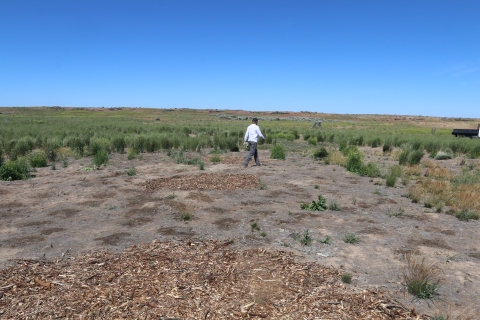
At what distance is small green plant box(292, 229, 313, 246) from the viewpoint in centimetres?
620

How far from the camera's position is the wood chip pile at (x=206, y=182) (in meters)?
10.5

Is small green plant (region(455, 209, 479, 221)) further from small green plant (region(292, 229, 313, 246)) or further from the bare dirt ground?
small green plant (region(292, 229, 313, 246))

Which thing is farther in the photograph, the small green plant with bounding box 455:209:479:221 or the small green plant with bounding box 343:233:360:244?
the small green plant with bounding box 455:209:479:221

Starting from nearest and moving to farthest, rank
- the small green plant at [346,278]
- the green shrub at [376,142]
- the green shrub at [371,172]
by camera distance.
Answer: the small green plant at [346,278]
the green shrub at [371,172]
the green shrub at [376,142]

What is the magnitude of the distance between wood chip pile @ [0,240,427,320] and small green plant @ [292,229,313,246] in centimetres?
68

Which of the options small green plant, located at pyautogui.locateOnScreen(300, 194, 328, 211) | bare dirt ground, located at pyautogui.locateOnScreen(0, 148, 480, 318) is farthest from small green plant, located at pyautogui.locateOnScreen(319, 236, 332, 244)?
small green plant, located at pyautogui.locateOnScreen(300, 194, 328, 211)

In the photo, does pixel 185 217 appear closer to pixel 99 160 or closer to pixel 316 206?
pixel 316 206

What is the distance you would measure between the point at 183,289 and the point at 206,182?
665cm

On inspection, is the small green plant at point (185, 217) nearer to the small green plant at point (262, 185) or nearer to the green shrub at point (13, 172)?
the small green plant at point (262, 185)

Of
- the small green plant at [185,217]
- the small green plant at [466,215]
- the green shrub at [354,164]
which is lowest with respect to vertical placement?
the small green plant at [466,215]

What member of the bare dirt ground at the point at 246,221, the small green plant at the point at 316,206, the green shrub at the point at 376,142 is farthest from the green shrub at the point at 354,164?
the green shrub at the point at 376,142

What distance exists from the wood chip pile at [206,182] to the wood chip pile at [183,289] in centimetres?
492

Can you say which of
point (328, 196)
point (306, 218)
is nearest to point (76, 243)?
point (306, 218)

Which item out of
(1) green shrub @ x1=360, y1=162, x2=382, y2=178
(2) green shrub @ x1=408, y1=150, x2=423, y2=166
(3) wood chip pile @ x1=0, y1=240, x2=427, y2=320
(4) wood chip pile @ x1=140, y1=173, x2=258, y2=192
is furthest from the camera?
(2) green shrub @ x1=408, y1=150, x2=423, y2=166
